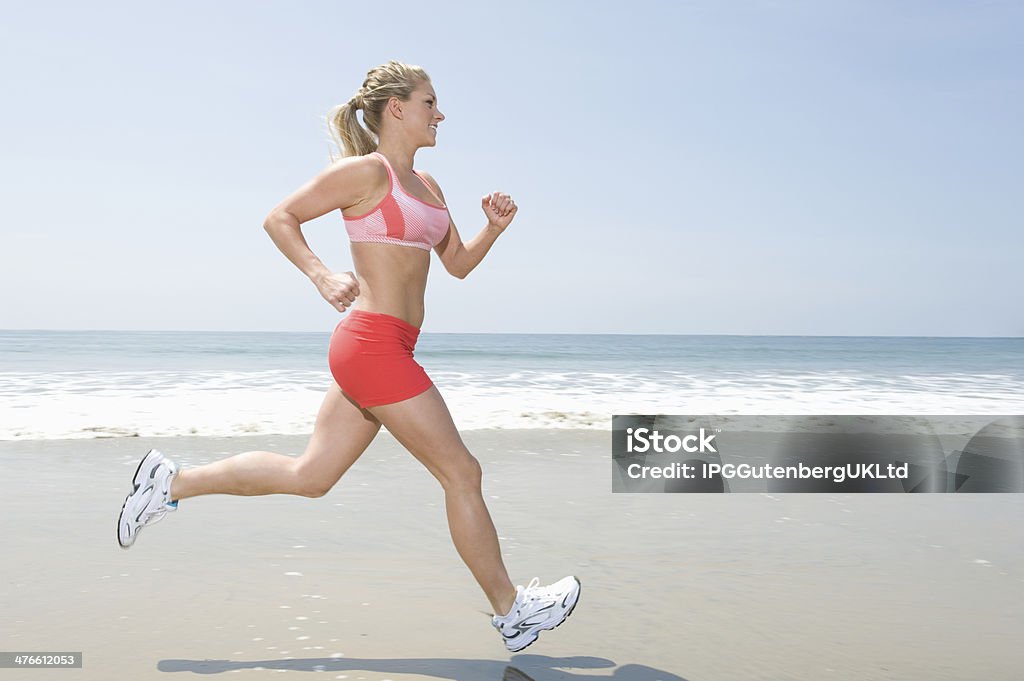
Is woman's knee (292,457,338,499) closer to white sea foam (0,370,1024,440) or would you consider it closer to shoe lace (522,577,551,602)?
shoe lace (522,577,551,602)

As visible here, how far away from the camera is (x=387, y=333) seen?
280 cm

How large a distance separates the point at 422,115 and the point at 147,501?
5.34 ft

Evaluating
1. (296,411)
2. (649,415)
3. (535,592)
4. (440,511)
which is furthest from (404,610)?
(649,415)

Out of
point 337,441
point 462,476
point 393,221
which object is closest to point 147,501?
point 337,441

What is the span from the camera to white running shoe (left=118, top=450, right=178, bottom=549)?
3193 mm

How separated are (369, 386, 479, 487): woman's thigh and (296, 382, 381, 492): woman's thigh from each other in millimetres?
148

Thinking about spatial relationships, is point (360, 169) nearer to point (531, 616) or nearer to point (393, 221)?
point (393, 221)

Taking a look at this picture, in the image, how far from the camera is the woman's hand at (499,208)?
3260mm

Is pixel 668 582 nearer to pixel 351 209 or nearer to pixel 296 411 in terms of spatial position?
pixel 351 209

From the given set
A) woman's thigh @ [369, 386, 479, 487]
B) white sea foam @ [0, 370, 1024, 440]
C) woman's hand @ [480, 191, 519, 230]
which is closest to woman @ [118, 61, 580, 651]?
woman's thigh @ [369, 386, 479, 487]

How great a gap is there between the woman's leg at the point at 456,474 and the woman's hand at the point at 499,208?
29.7 inches

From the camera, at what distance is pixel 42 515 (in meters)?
4.76

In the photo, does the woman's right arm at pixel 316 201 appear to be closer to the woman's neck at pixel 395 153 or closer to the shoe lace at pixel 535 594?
the woman's neck at pixel 395 153

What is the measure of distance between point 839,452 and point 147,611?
19.7ft
